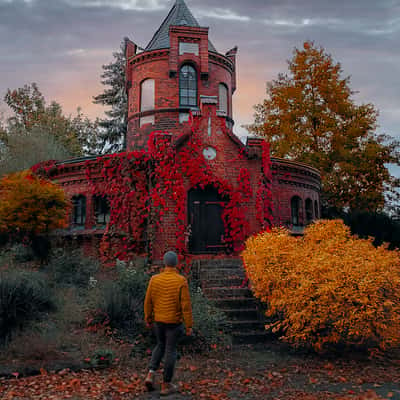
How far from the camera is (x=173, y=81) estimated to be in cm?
1895

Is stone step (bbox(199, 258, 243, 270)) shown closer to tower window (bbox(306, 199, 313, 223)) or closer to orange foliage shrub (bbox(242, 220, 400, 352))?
orange foliage shrub (bbox(242, 220, 400, 352))

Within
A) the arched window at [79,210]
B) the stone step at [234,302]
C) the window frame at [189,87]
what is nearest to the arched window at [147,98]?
the window frame at [189,87]

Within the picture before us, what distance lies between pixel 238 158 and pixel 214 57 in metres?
7.35

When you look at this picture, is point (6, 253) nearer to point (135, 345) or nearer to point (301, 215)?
point (135, 345)

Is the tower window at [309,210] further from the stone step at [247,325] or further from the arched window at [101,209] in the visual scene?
the stone step at [247,325]

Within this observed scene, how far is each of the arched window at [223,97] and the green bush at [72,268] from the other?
9.97 m

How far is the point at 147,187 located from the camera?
14.5 m

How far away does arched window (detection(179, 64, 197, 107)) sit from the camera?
1905 cm

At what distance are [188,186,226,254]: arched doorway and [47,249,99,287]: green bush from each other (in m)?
3.58

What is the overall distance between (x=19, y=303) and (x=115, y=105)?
29.4 metres

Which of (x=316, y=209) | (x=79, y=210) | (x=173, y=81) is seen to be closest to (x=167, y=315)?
(x=79, y=210)

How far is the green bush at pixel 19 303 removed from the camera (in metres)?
7.80

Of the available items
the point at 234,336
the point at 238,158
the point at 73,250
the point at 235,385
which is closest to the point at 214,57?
the point at 238,158

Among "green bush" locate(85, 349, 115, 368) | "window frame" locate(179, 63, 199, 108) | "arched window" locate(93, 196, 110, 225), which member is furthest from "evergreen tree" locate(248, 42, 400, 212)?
"green bush" locate(85, 349, 115, 368)
